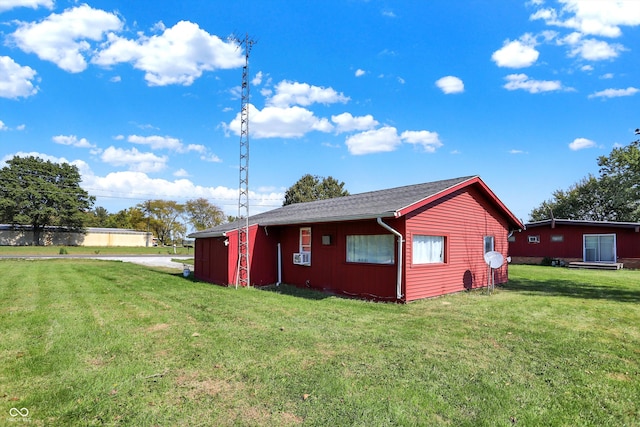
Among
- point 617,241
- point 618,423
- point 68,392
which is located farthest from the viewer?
point 617,241

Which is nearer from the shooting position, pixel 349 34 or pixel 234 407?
pixel 234 407

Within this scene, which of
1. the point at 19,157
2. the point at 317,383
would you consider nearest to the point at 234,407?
the point at 317,383

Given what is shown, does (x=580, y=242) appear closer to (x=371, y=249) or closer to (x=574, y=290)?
(x=574, y=290)

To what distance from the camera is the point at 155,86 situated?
16672 mm

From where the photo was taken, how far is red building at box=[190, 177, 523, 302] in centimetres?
965

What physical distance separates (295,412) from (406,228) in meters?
6.81

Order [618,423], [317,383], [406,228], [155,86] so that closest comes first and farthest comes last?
[618,423] → [317,383] → [406,228] → [155,86]

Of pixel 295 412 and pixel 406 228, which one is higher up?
pixel 406 228

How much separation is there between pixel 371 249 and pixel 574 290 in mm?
7161

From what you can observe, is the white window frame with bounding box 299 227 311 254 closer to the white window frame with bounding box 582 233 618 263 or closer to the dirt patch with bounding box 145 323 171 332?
the dirt patch with bounding box 145 323 171 332

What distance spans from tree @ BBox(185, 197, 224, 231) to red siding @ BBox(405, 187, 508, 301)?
5534cm

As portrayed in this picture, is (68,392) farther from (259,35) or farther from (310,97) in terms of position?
(310,97)

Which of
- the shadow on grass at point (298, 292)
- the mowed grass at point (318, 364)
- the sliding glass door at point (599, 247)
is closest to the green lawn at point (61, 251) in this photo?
the shadow on grass at point (298, 292)

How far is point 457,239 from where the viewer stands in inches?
455
